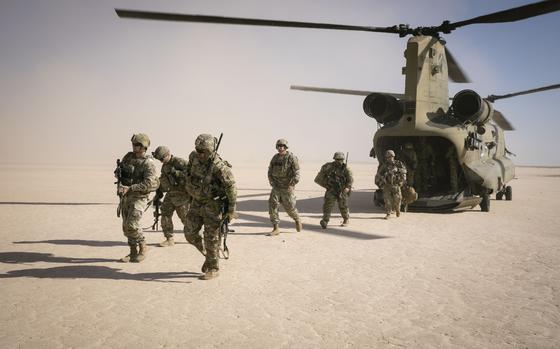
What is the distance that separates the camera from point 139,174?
534cm

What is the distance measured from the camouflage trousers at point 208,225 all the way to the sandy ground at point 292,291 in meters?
0.34

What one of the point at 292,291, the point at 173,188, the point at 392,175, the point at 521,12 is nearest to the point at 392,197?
the point at 392,175

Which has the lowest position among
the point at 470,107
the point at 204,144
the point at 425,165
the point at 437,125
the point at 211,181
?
the point at 211,181

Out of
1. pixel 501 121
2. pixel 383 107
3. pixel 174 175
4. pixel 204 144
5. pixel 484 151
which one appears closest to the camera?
pixel 204 144

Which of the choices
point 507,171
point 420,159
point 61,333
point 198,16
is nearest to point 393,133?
point 420,159

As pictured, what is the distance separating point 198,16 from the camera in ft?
18.2

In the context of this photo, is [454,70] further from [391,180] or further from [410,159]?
[391,180]

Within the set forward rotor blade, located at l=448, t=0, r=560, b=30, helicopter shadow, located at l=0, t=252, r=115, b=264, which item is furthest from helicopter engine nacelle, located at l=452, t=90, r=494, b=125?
helicopter shadow, located at l=0, t=252, r=115, b=264

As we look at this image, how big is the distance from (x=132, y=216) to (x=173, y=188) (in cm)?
109

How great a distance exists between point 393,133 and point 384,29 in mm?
2974

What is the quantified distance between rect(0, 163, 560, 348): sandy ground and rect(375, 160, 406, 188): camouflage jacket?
1.76 meters

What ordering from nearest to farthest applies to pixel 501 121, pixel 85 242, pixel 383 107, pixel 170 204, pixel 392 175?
pixel 170 204
pixel 85 242
pixel 392 175
pixel 383 107
pixel 501 121

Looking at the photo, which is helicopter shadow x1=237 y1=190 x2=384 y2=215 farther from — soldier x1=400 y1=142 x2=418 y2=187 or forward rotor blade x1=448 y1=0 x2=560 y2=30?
forward rotor blade x1=448 y1=0 x2=560 y2=30

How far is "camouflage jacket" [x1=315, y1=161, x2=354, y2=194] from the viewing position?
314 inches
